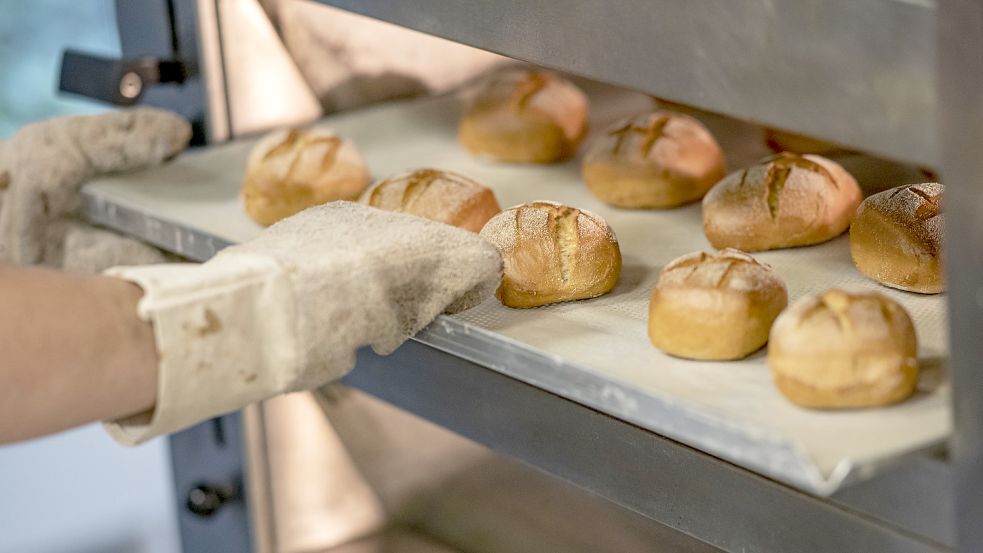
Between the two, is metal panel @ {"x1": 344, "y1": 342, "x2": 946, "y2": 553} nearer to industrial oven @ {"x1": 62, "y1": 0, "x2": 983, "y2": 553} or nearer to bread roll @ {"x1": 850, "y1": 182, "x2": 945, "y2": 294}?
industrial oven @ {"x1": 62, "y1": 0, "x2": 983, "y2": 553}

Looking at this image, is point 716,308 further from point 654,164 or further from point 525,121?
point 525,121

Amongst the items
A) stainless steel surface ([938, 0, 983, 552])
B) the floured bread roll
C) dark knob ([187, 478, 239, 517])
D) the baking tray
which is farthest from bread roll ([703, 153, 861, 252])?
dark knob ([187, 478, 239, 517])

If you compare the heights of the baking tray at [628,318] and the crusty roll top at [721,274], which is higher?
the crusty roll top at [721,274]

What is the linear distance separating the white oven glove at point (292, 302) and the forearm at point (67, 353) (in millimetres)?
19

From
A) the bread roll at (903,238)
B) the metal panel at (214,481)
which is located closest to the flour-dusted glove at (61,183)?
the metal panel at (214,481)

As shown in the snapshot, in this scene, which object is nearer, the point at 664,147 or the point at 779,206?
the point at 779,206

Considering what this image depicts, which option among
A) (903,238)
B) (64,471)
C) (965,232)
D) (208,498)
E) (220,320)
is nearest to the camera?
(965,232)

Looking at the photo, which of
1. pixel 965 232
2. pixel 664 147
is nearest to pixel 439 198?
pixel 664 147

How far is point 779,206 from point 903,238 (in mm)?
166

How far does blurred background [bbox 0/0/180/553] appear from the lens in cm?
244

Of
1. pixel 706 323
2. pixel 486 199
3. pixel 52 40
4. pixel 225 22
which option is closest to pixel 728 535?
Answer: pixel 706 323

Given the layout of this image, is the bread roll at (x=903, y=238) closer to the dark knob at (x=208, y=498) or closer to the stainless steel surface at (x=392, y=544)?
the stainless steel surface at (x=392, y=544)

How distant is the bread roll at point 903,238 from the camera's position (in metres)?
1.18

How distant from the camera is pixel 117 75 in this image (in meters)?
1.72
